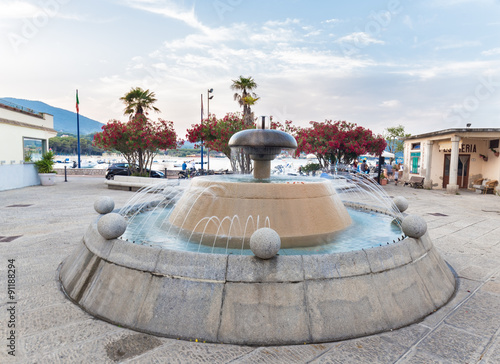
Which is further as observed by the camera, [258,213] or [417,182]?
[417,182]

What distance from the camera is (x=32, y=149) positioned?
78.6 feet

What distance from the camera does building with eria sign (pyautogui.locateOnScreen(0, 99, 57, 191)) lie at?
20.3 meters

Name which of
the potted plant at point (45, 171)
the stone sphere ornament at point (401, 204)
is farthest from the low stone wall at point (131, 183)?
the stone sphere ornament at point (401, 204)

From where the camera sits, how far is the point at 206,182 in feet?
21.5

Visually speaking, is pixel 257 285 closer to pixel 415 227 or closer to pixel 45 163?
pixel 415 227

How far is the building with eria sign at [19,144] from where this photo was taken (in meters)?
20.3

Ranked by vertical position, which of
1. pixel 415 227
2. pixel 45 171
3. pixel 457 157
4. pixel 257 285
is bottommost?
pixel 257 285

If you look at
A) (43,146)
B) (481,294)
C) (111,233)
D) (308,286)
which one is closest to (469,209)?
(481,294)

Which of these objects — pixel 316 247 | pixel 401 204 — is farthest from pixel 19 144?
pixel 401 204

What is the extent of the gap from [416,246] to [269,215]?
8.36ft

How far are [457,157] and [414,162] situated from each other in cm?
759

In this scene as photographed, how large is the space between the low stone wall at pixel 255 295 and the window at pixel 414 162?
27.7 meters

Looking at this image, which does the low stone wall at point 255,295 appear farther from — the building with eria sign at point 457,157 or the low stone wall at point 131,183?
the building with eria sign at point 457,157

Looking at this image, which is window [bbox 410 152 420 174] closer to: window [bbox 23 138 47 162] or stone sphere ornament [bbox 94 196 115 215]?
stone sphere ornament [bbox 94 196 115 215]
